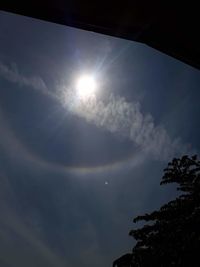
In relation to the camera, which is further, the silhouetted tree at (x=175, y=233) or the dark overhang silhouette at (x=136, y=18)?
the silhouetted tree at (x=175, y=233)

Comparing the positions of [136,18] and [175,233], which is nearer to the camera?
[136,18]

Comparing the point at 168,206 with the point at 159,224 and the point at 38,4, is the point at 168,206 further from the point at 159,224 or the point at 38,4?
the point at 38,4

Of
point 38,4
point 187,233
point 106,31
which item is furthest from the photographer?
point 187,233

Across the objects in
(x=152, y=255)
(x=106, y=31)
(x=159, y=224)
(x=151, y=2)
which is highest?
(x=159, y=224)

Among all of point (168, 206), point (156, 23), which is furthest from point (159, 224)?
point (156, 23)

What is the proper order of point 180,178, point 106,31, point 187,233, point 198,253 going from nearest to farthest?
point 106,31 → point 198,253 → point 187,233 → point 180,178
